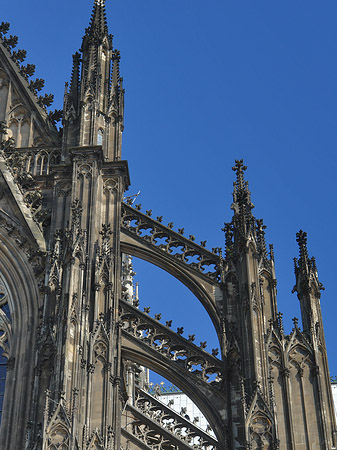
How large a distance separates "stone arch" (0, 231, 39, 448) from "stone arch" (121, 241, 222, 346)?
2812 mm

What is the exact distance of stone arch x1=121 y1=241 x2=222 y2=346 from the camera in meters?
28.6

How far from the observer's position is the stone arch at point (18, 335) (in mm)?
26594

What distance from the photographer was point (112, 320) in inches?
1081

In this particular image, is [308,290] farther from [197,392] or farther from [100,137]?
[100,137]

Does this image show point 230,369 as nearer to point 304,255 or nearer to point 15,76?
point 304,255

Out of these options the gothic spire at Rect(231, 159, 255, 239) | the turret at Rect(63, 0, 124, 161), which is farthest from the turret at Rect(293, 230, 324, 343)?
the turret at Rect(63, 0, 124, 161)

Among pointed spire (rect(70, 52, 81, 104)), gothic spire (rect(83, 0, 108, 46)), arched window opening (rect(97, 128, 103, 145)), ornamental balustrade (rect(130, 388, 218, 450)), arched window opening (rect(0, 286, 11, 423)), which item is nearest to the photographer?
arched window opening (rect(0, 286, 11, 423))

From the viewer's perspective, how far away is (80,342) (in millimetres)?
26141

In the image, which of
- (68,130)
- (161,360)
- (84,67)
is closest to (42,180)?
(68,130)

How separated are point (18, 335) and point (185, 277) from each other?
4.59m

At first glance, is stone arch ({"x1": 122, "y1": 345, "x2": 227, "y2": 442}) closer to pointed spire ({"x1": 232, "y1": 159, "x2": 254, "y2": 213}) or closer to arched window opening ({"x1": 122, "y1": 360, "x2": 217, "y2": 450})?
arched window opening ({"x1": 122, "y1": 360, "x2": 217, "y2": 450})

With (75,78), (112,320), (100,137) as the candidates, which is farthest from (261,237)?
(75,78)

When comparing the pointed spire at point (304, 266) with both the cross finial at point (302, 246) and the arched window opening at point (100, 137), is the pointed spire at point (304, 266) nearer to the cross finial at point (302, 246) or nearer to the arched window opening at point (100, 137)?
the cross finial at point (302, 246)

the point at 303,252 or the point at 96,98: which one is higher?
the point at 96,98
